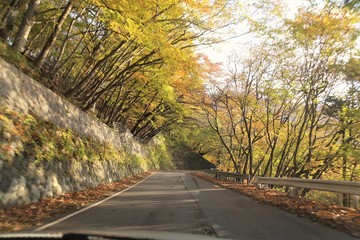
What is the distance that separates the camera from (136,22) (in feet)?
37.6

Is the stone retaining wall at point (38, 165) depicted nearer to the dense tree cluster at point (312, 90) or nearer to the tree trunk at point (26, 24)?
the tree trunk at point (26, 24)

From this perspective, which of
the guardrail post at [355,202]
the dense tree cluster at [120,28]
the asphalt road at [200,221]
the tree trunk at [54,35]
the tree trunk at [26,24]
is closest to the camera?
the asphalt road at [200,221]

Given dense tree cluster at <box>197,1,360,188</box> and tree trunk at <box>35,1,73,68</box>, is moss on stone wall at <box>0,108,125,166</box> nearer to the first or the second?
tree trunk at <box>35,1,73,68</box>

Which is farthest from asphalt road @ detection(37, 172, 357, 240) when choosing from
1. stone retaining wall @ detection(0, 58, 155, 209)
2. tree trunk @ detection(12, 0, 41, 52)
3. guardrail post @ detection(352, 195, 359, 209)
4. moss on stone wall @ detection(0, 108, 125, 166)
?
tree trunk @ detection(12, 0, 41, 52)

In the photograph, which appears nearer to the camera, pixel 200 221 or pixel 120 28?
pixel 200 221

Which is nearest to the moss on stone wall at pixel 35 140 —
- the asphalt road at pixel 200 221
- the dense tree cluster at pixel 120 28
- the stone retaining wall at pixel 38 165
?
the stone retaining wall at pixel 38 165

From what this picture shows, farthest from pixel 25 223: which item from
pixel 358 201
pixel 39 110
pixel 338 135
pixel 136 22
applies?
pixel 338 135

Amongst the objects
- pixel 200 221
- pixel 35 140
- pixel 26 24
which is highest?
pixel 26 24

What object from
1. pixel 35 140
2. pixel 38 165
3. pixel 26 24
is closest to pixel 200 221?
pixel 38 165

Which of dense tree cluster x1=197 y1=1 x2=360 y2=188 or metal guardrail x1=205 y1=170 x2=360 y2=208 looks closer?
metal guardrail x1=205 y1=170 x2=360 y2=208

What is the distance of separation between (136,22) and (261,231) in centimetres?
833

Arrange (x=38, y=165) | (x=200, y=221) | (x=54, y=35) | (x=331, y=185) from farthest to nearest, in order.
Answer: (x=54, y=35), (x=331, y=185), (x=38, y=165), (x=200, y=221)

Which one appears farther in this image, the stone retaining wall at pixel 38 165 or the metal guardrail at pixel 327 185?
the metal guardrail at pixel 327 185

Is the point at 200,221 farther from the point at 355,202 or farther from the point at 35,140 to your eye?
the point at 35,140
